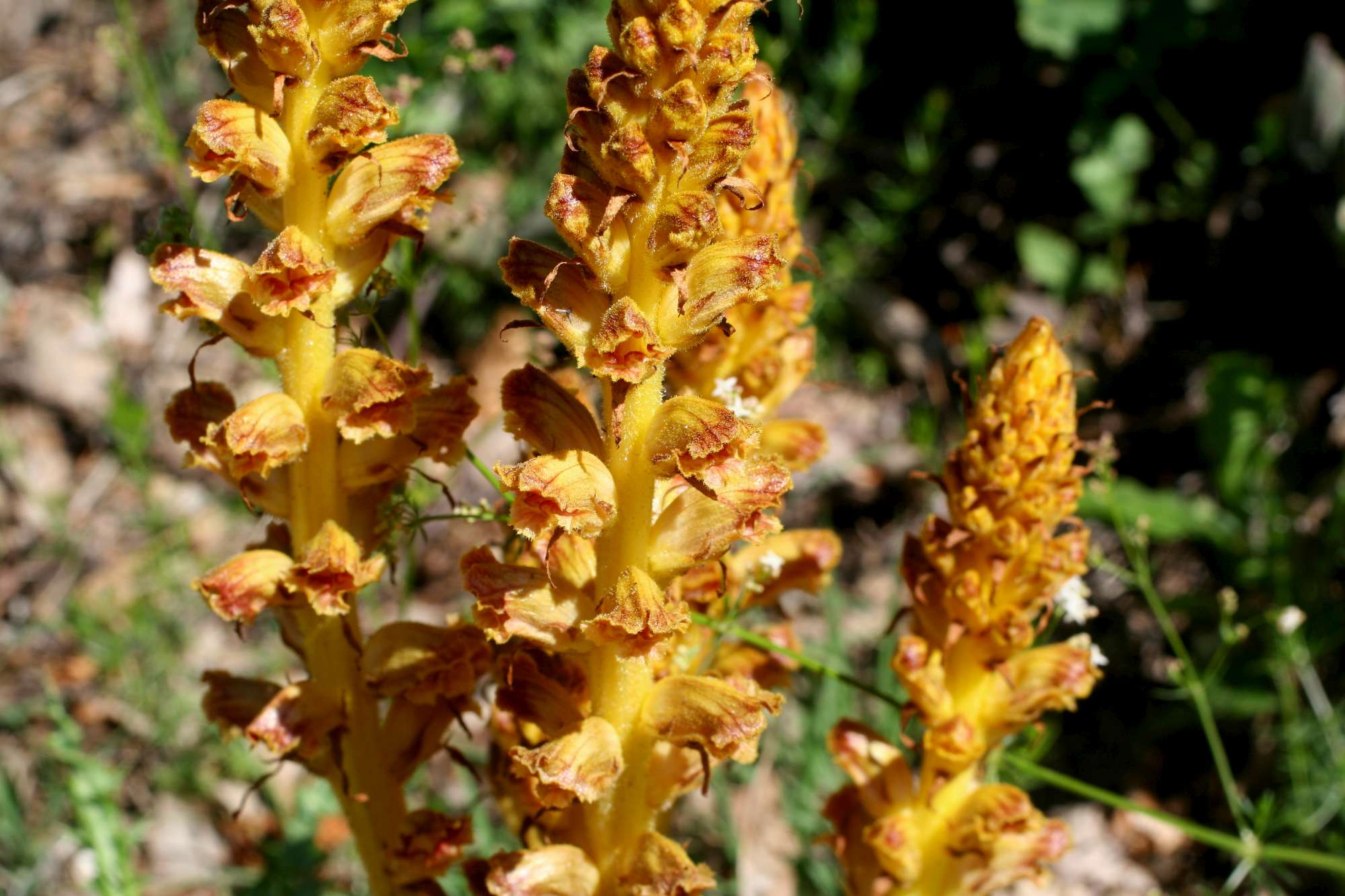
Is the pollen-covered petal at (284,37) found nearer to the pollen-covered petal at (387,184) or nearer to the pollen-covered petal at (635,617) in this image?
the pollen-covered petal at (387,184)

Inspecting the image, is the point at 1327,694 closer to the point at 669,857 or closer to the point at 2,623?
the point at 669,857

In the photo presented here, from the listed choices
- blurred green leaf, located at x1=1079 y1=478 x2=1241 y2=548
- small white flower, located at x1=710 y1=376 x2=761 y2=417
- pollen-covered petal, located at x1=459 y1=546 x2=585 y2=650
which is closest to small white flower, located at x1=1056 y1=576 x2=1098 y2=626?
small white flower, located at x1=710 y1=376 x2=761 y2=417

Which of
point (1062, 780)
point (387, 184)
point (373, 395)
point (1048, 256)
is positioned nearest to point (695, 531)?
point (373, 395)

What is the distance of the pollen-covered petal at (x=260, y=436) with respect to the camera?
1.94 meters

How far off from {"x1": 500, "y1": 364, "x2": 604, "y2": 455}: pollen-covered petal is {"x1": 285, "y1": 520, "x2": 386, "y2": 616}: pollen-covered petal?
1.24 ft

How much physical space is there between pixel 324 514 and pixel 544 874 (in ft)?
2.40

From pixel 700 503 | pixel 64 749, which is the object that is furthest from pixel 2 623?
pixel 700 503

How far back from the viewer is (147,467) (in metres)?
6.29

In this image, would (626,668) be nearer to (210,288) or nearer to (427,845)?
(427,845)

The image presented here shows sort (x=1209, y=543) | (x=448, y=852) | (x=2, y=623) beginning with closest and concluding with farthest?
1. (x=448, y=852)
2. (x=1209, y=543)
3. (x=2, y=623)

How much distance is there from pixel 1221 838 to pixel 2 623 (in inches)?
206

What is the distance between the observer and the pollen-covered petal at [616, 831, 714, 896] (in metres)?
2.02

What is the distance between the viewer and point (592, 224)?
5.77 ft

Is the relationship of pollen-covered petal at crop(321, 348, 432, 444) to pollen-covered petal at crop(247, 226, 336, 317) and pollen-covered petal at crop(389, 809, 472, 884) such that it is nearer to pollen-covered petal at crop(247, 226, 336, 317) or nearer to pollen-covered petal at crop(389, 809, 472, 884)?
pollen-covered petal at crop(247, 226, 336, 317)
